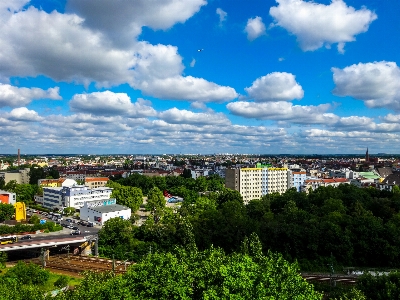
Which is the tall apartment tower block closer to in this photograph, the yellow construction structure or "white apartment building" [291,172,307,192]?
"white apartment building" [291,172,307,192]

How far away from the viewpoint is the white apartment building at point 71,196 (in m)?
69.5

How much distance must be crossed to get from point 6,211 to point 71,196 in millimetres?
13828

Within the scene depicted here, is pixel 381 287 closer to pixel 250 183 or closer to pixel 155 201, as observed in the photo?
pixel 155 201

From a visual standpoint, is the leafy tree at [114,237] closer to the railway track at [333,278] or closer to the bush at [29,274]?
the bush at [29,274]

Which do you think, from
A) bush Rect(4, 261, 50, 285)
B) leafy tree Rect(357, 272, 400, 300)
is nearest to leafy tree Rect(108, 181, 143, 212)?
bush Rect(4, 261, 50, 285)

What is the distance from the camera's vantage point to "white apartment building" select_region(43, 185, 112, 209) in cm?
6949

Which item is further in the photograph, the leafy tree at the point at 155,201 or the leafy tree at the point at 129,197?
the leafy tree at the point at 129,197

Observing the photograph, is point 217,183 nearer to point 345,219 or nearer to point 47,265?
point 345,219

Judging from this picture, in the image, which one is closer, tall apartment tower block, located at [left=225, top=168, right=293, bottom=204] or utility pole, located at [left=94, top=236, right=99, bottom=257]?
utility pole, located at [left=94, top=236, right=99, bottom=257]

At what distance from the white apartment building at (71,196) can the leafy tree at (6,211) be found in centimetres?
1252

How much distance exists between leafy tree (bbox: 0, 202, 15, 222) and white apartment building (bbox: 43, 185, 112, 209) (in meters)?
12.5

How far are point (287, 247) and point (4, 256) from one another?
29991 millimetres

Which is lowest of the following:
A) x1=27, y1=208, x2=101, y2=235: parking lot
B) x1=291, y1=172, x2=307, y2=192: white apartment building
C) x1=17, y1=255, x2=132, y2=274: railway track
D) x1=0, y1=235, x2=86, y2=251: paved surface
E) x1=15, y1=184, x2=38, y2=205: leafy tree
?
x1=17, y1=255, x2=132, y2=274: railway track

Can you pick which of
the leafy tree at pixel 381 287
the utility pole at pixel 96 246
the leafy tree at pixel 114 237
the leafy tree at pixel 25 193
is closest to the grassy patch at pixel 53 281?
the utility pole at pixel 96 246
